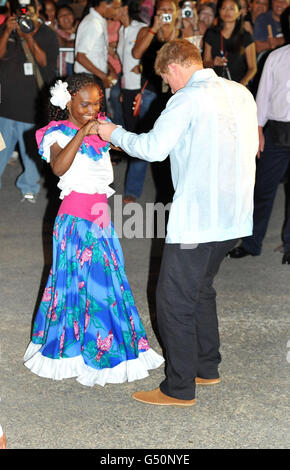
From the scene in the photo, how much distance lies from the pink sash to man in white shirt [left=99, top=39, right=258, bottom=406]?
64cm

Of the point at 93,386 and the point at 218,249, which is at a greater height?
the point at 218,249

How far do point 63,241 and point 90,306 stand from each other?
406 millimetres

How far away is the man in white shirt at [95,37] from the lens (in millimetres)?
8203

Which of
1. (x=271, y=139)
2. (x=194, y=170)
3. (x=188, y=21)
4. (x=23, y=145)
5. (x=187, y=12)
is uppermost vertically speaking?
(x=187, y=12)

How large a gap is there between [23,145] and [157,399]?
4.65 m

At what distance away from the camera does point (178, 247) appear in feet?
12.7

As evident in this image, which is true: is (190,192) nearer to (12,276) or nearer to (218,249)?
(218,249)

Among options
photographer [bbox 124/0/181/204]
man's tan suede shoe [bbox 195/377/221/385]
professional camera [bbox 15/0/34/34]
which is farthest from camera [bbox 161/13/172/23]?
man's tan suede shoe [bbox 195/377/221/385]

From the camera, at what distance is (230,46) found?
7.79 meters

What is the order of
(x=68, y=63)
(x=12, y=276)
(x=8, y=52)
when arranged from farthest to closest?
1. (x=68, y=63)
2. (x=8, y=52)
3. (x=12, y=276)

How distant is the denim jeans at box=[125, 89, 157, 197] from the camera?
8.26 metres

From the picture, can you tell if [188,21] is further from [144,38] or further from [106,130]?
[106,130]

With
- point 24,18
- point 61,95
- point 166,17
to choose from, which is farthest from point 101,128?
point 166,17

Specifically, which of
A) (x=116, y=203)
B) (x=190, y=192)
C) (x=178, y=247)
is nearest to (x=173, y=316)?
(x=178, y=247)
